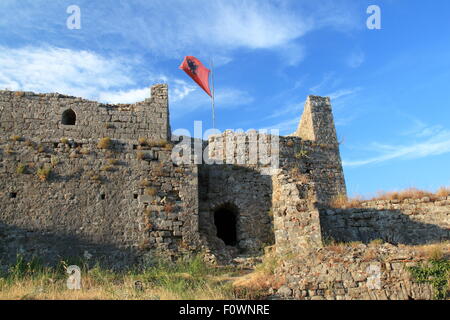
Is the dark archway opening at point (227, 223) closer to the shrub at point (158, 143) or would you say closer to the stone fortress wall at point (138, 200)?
the stone fortress wall at point (138, 200)

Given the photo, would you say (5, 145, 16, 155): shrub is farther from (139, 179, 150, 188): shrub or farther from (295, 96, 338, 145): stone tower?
(295, 96, 338, 145): stone tower

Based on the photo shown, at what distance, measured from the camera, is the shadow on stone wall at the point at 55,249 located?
11.5 meters

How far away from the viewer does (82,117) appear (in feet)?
48.4

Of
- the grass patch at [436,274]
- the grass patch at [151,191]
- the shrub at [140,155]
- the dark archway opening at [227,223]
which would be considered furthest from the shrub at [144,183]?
the grass patch at [436,274]

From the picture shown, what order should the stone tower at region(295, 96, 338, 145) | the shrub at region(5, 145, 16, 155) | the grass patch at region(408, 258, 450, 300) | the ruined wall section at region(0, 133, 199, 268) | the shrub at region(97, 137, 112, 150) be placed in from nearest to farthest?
the grass patch at region(408, 258, 450, 300) < the ruined wall section at region(0, 133, 199, 268) < the shrub at region(5, 145, 16, 155) < the shrub at region(97, 137, 112, 150) < the stone tower at region(295, 96, 338, 145)

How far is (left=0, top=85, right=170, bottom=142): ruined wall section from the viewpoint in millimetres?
14297

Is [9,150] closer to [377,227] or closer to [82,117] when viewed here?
[82,117]

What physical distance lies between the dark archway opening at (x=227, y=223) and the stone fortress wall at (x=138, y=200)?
0.05 metres

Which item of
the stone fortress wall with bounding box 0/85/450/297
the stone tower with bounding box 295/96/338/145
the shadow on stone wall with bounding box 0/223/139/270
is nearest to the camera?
the shadow on stone wall with bounding box 0/223/139/270

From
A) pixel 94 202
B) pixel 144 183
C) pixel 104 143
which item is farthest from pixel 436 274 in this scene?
pixel 104 143

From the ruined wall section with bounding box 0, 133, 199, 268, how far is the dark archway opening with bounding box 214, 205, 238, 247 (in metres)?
2.63

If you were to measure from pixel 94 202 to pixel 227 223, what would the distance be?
18.5ft

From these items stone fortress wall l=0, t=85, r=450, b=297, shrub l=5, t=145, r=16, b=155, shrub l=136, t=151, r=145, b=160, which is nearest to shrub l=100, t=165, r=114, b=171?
stone fortress wall l=0, t=85, r=450, b=297

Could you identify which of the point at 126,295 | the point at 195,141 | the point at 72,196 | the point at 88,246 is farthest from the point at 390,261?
the point at 195,141
